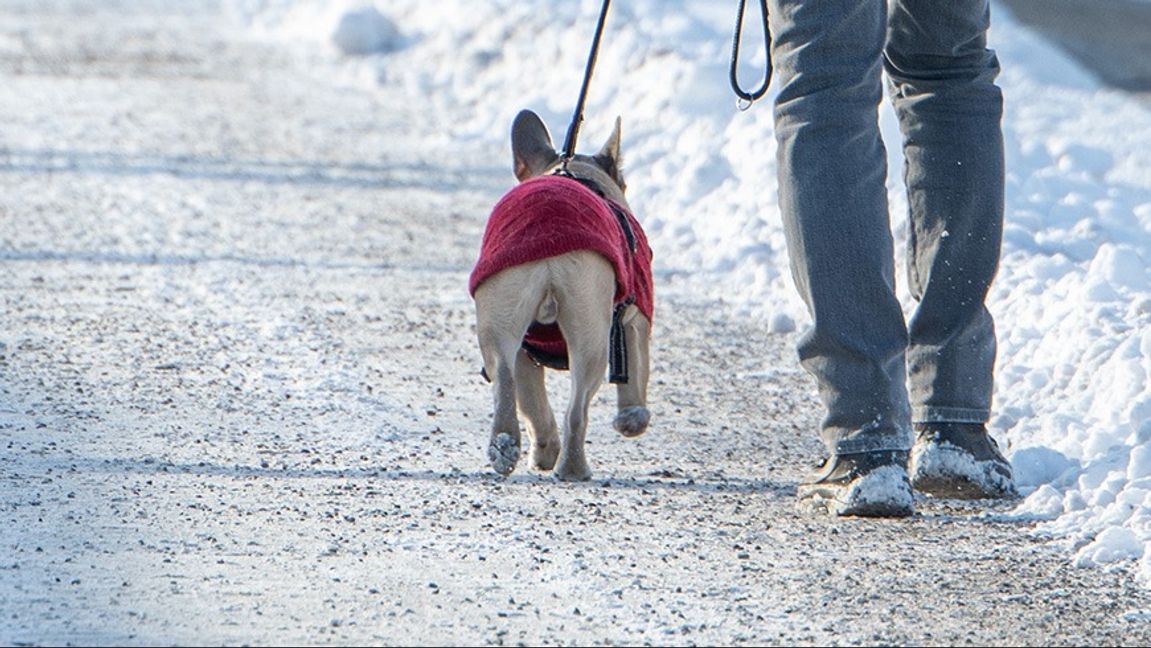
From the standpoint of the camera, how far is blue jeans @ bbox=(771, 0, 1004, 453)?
12.4ft

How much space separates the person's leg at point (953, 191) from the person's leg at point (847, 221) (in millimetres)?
331

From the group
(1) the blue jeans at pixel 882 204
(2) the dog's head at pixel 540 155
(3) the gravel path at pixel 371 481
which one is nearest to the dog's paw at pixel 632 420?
(3) the gravel path at pixel 371 481

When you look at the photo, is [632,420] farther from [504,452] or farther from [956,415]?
[956,415]

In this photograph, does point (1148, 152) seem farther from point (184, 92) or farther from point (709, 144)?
point (184, 92)

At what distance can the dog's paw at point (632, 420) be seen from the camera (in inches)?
169

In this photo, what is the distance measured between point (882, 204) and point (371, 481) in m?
1.39

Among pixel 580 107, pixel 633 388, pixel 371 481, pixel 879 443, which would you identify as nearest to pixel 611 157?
pixel 580 107

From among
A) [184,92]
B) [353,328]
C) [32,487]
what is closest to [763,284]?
[353,328]

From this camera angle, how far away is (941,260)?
13.7ft

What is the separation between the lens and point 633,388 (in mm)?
4305

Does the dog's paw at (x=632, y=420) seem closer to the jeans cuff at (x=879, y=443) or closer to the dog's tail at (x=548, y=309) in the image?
the dog's tail at (x=548, y=309)

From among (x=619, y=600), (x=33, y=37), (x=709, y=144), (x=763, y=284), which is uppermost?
(x=33, y=37)

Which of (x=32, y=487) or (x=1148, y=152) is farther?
(x=1148, y=152)

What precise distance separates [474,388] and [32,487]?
1.56m
